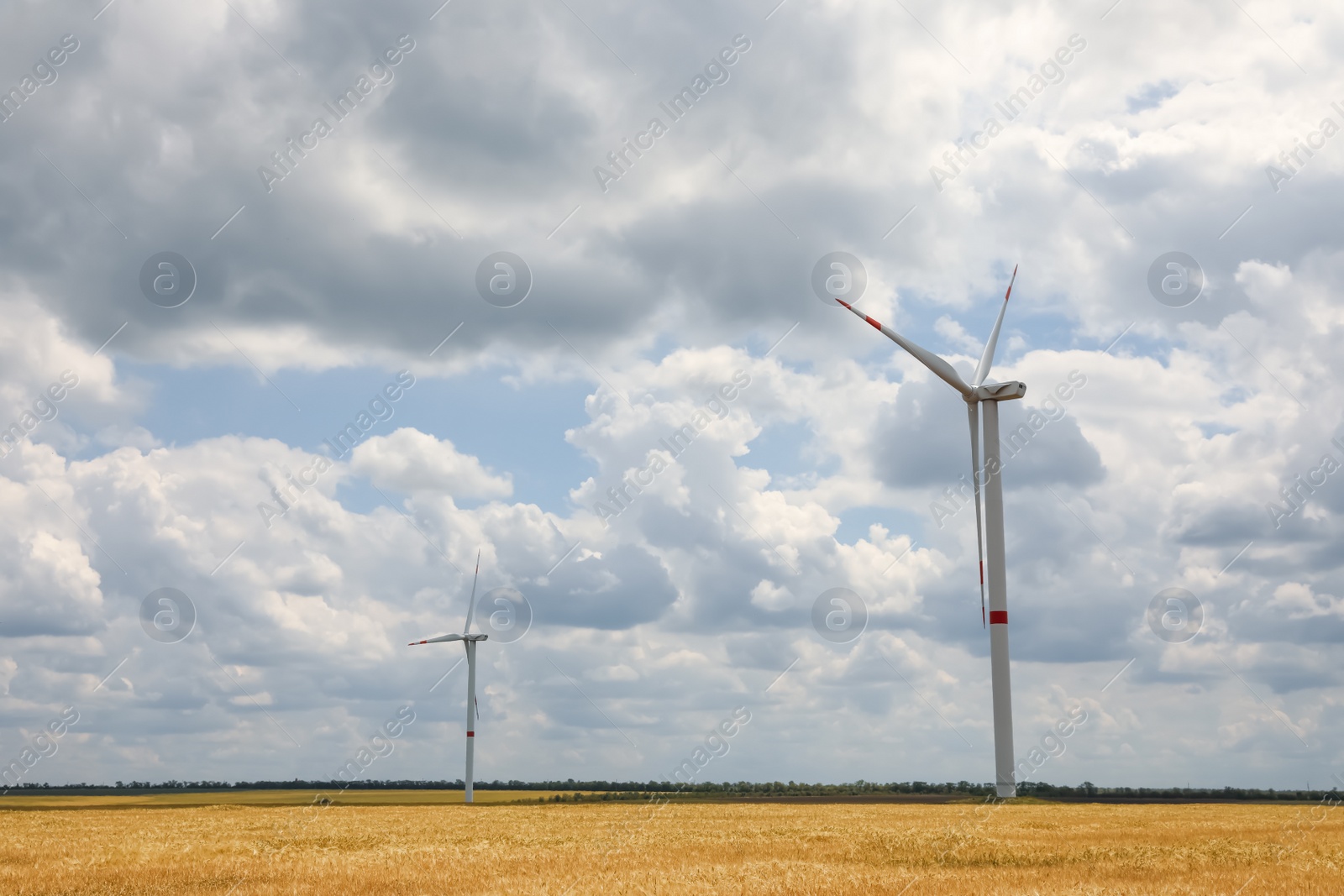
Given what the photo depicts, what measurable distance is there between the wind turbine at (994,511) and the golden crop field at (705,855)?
33.3ft

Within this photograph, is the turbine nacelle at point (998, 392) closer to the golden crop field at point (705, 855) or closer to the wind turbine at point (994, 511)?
the wind turbine at point (994, 511)

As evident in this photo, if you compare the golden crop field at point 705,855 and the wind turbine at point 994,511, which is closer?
the golden crop field at point 705,855

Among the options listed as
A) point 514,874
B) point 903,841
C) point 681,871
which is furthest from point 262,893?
point 903,841

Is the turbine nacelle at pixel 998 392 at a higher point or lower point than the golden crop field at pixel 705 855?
higher

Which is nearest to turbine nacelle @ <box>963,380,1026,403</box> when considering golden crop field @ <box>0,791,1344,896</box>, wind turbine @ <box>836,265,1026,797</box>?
wind turbine @ <box>836,265,1026,797</box>

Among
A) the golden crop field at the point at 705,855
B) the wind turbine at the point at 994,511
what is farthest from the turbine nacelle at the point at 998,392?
the golden crop field at the point at 705,855

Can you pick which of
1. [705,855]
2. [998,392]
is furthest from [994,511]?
[705,855]

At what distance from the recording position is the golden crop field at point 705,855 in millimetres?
27891

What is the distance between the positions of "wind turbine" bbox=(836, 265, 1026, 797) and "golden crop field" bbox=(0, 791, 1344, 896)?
10.1 metres

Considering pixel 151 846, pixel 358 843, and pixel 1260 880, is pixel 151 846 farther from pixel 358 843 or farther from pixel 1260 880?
pixel 1260 880

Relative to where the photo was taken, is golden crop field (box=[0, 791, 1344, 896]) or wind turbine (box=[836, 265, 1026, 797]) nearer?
golden crop field (box=[0, 791, 1344, 896])

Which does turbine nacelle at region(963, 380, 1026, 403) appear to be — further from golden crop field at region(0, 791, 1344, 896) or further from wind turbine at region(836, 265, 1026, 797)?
golden crop field at region(0, 791, 1344, 896)

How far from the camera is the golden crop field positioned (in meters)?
27.9

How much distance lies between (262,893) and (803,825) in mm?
31682
